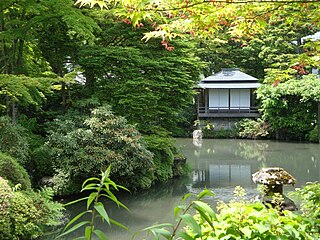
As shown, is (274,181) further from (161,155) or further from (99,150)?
(161,155)

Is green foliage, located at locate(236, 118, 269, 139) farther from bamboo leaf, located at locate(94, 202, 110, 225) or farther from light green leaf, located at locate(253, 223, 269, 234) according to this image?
bamboo leaf, located at locate(94, 202, 110, 225)

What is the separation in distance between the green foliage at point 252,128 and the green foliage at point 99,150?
14164mm

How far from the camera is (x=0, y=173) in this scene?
6.55m

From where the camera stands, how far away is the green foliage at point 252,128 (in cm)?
2289

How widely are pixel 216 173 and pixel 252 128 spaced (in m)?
11.0

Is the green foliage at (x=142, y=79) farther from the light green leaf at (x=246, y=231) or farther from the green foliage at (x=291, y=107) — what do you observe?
Result: the green foliage at (x=291, y=107)

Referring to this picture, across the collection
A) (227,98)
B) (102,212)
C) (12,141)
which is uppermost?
(227,98)

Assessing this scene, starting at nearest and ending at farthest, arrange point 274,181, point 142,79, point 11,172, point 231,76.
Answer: point 274,181
point 11,172
point 142,79
point 231,76

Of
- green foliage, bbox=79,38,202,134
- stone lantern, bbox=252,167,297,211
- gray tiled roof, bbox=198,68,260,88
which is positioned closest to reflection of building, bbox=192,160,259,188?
green foliage, bbox=79,38,202,134

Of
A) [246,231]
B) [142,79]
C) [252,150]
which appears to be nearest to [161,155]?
[142,79]

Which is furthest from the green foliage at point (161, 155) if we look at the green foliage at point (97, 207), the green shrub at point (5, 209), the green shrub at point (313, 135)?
the green shrub at point (313, 135)

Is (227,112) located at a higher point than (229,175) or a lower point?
higher

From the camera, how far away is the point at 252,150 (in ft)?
60.9

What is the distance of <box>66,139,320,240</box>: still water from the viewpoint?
812cm
